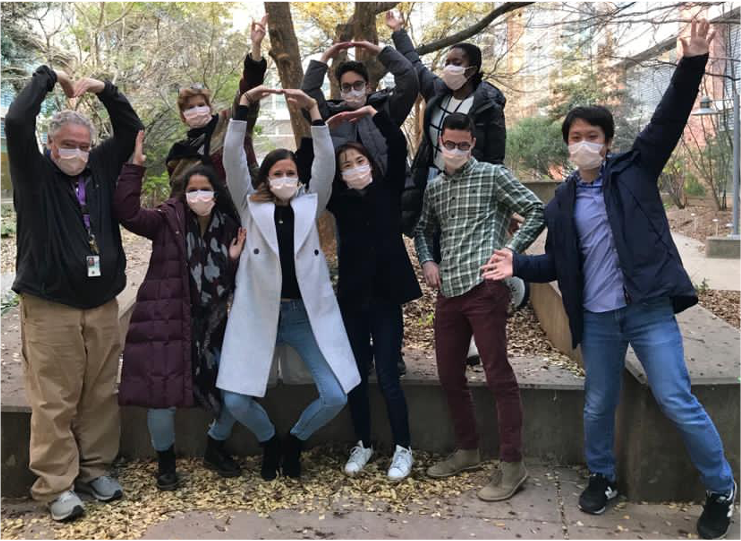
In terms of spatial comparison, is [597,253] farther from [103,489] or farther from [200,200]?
[103,489]

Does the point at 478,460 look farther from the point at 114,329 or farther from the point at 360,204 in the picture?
the point at 114,329

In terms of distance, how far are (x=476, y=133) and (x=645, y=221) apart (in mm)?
1167

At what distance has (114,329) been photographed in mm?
3416

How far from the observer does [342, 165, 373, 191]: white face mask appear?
348 centimetres

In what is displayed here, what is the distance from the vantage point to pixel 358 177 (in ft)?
11.4

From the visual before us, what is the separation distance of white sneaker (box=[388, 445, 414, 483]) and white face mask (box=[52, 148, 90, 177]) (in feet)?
7.35

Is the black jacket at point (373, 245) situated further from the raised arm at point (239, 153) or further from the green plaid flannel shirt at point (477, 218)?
the raised arm at point (239, 153)

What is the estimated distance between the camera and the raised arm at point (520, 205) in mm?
3328

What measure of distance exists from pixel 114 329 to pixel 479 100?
2.39 metres

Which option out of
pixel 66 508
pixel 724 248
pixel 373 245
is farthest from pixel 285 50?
pixel 724 248

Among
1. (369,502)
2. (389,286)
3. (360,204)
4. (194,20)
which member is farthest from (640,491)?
(194,20)

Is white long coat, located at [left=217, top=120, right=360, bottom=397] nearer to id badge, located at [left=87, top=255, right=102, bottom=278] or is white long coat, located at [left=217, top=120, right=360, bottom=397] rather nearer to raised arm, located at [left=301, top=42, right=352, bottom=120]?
raised arm, located at [left=301, top=42, right=352, bottom=120]

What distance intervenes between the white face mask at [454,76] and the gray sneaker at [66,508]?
→ 301cm

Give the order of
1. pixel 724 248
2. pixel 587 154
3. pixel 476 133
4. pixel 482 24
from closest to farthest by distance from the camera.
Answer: pixel 587 154
pixel 476 133
pixel 482 24
pixel 724 248
